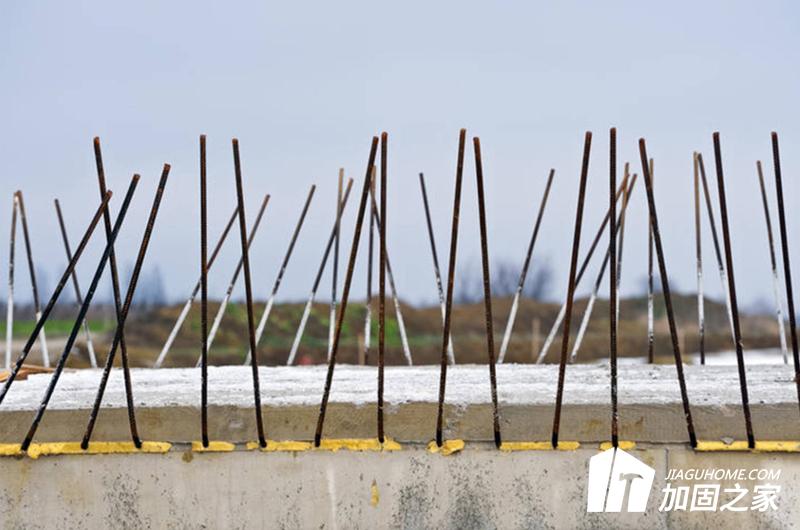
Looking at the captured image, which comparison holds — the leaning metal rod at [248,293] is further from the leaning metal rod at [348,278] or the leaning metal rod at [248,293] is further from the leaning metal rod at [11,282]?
the leaning metal rod at [11,282]

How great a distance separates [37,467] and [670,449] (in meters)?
2.89

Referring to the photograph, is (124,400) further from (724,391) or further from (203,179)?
(724,391)

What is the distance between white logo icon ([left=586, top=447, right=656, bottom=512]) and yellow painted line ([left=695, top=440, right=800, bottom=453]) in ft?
0.85

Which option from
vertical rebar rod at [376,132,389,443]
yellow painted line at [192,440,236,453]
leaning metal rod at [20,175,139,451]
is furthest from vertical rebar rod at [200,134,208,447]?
vertical rebar rod at [376,132,389,443]

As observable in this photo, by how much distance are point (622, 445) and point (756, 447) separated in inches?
24.1

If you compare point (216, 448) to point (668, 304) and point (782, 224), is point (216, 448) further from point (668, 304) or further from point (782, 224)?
point (782, 224)

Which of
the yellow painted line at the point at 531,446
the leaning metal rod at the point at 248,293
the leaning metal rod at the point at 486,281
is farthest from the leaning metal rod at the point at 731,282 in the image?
the leaning metal rod at the point at 248,293

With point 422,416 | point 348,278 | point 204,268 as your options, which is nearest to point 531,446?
point 422,416

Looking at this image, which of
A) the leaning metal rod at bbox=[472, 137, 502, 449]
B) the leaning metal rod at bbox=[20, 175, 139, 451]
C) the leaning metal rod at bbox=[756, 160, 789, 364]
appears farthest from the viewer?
the leaning metal rod at bbox=[756, 160, 789, 364]

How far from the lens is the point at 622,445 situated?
16.3ft

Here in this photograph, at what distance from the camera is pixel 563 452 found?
16.2 feet

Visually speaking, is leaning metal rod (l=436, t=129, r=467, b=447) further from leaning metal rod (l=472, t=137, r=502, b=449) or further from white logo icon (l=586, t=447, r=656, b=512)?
white logo icon (l=586, t=447, r=656, b=512)

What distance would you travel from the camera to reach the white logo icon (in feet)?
16.2

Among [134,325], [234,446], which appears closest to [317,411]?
[234,446]
